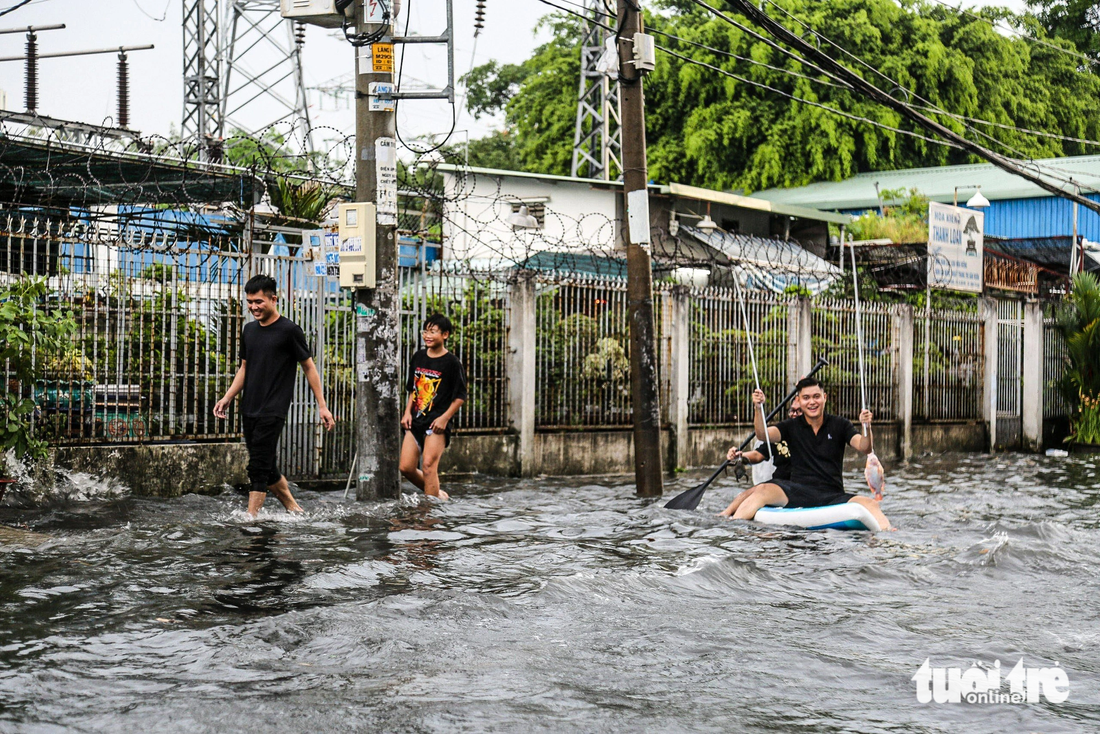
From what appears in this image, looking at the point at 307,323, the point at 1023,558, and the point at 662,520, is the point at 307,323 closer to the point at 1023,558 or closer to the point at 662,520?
the point at 662,520

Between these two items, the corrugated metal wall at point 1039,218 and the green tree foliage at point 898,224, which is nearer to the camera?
the green tree foliage at point 898,224

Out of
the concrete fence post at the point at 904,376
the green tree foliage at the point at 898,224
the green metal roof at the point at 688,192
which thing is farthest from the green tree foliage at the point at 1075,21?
the concrete fence post at the point at 904,376

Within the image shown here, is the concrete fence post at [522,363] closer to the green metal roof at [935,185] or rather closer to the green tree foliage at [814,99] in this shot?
the green metal roof at [935,185]

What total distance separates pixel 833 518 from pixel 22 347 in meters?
6.90

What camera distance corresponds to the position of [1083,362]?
21797 millimetres

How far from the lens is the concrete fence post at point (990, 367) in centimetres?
2145

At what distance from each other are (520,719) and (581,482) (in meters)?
9.68

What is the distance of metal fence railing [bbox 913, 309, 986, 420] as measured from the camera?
20250 millimetres

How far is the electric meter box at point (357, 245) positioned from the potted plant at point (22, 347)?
2.36m

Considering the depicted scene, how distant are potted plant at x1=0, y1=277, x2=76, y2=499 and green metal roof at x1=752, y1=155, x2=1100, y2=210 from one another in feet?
92.0

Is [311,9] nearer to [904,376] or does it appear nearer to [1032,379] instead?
[904,376]

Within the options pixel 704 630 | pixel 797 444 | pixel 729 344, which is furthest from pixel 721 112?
pixel 704 630

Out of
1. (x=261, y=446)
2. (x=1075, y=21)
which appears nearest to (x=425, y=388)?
(x=261, y=446)

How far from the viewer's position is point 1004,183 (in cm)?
3512
